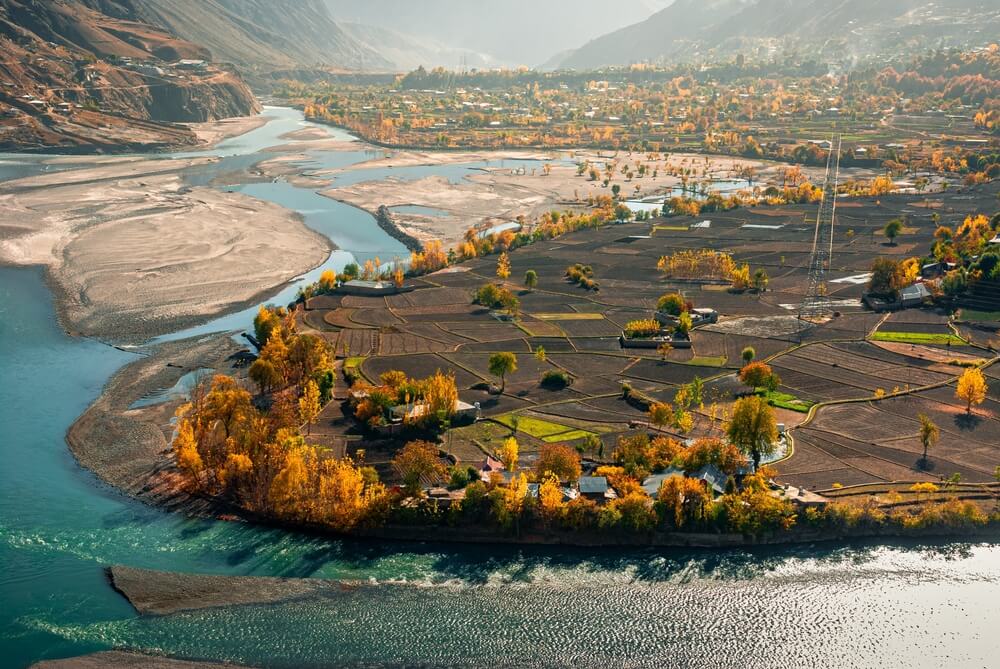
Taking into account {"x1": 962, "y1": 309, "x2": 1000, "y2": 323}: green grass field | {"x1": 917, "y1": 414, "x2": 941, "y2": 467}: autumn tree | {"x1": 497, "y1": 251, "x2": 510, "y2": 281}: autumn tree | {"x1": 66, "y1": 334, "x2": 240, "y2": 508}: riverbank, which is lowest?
{"x1": 66, "y1": 334, "x2": 240, "y2": 508}: riverbank

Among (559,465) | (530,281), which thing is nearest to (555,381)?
(559,465)

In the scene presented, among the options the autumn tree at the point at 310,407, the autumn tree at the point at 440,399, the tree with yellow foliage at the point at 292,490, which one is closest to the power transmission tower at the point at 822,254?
the autumn tree at the point at 440,399

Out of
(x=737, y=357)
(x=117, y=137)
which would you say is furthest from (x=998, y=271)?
(x=117, y=137)

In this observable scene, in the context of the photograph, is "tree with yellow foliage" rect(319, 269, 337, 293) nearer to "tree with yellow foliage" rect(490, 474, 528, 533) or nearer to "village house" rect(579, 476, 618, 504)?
"tree with yellow foliage" rect(490, 474, 528, 533)

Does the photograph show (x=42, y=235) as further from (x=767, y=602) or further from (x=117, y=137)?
(x=767, y=602)

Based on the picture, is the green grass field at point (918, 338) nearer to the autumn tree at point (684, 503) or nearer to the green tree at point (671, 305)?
the green tree at point (671, 305)

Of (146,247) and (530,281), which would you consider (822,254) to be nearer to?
(530,281)

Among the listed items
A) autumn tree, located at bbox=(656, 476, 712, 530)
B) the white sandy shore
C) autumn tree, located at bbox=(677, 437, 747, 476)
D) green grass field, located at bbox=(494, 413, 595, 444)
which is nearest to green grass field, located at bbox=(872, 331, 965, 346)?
autumn tree, located at bbox=(677, 437, 747, 476)
